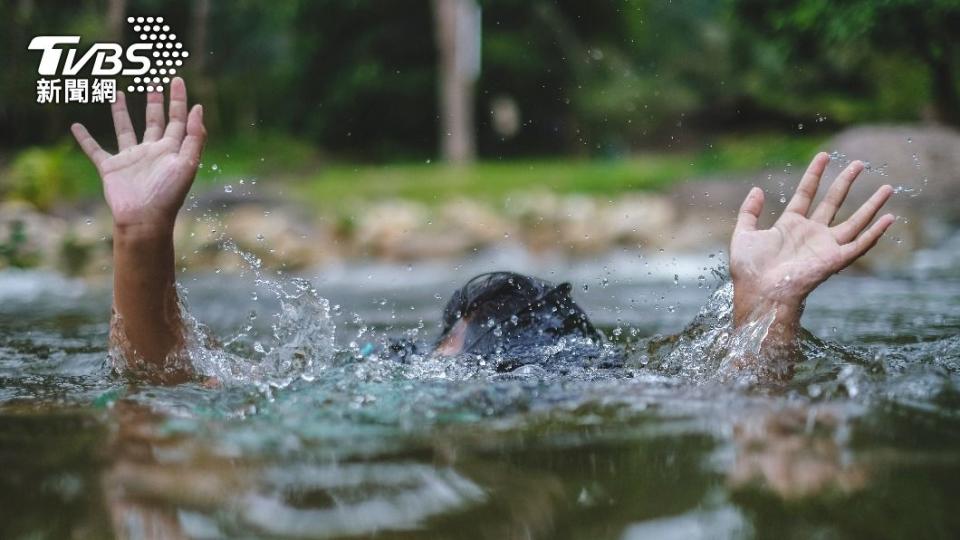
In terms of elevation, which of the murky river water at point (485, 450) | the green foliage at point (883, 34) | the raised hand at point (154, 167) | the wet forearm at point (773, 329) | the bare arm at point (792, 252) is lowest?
the murky river water at point (485, 450)

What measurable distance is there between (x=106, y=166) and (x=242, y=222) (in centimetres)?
968

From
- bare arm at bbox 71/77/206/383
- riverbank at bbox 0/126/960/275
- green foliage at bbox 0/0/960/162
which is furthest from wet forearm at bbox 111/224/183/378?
green foliage at bbox 0/0/960/162

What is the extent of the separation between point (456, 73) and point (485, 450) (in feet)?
65.2

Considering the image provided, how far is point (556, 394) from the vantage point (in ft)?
10.1

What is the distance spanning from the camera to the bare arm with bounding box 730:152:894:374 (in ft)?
10.5

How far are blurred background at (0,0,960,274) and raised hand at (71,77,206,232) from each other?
104 inches

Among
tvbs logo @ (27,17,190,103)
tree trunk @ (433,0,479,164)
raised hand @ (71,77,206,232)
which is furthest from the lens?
tree trunk @ (433,0,479,164)

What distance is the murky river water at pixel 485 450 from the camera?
1.95 metres

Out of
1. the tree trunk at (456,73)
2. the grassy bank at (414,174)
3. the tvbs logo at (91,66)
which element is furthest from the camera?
the tree trunk at (456,73)

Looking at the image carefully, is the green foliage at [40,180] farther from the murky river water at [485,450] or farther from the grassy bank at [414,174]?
the murky river water at [485,450]

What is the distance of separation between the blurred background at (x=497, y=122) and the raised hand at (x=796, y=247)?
6.82 feet

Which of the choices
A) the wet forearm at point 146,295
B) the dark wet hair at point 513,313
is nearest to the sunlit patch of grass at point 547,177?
the dark wet hair at point 513,313

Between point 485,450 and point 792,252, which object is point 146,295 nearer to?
point 485,450

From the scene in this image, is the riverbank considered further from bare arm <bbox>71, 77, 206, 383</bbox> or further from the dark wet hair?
the dark wet hair
